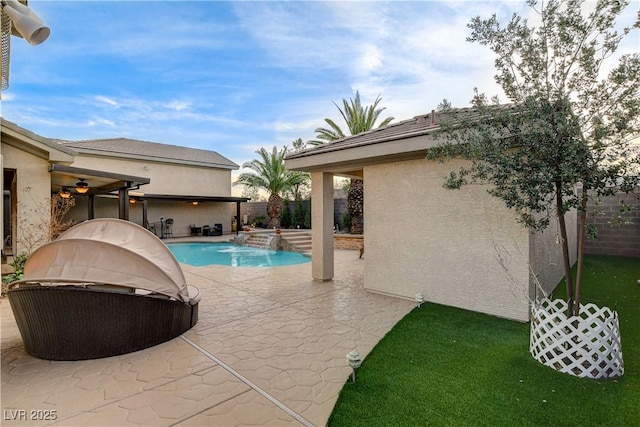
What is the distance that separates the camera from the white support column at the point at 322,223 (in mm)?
9883

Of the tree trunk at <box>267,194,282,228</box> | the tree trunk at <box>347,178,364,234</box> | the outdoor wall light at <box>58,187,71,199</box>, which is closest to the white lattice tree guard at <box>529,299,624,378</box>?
the tree trunk at <box>347,178,364,234</box>

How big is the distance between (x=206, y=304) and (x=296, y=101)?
14.1 metres

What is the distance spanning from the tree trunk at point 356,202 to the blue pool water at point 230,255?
409cm

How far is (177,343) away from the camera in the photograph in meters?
5.53

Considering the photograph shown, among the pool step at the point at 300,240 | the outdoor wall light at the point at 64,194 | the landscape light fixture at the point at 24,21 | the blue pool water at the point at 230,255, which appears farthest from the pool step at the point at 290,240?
the landscape light fixture at the point at 24,21

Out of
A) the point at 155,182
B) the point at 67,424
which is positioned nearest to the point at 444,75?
the point at 67,424

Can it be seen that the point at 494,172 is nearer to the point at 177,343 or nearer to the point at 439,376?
the point at 439,376

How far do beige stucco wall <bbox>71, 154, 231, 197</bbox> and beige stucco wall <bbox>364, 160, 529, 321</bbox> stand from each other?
2146cm

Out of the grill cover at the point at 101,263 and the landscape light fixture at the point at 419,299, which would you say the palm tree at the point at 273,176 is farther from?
→ the grill cover at the point at 101,263

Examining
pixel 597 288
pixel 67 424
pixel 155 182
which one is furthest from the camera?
pixel 155 182

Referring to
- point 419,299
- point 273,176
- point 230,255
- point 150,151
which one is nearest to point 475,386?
point 419,299

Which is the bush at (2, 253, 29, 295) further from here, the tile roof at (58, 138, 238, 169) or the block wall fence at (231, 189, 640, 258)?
the block wall fence at (231, 189, 640, 258)

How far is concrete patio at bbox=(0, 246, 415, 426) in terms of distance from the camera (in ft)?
11.8

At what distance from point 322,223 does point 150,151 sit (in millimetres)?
21594
